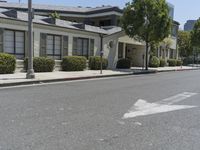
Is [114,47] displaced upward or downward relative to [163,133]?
upward

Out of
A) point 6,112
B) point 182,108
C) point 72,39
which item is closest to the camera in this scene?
point 6,112

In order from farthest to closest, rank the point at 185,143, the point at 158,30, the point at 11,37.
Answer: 1. the point at 158,30
2. the point at 11,37
3. the point at 185,143

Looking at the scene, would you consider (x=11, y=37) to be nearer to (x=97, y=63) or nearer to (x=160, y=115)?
(x=97, y=63)

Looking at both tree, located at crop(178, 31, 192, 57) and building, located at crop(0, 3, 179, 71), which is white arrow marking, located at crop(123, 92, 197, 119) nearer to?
building, located at crop(0, 3, 179, 71)

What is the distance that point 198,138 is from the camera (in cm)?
672

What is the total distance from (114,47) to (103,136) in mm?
26743

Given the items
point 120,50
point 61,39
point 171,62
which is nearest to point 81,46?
point 61,39

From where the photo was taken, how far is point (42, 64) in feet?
76.3

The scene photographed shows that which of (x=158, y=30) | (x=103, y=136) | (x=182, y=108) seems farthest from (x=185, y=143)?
(x=158, y=30)

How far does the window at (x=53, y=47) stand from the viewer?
25.5m

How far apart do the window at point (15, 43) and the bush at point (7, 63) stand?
1.61 m

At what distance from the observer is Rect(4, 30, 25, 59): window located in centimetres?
2251

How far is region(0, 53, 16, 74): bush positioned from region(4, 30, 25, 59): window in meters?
1.61

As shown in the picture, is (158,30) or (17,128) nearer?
(17,128)
